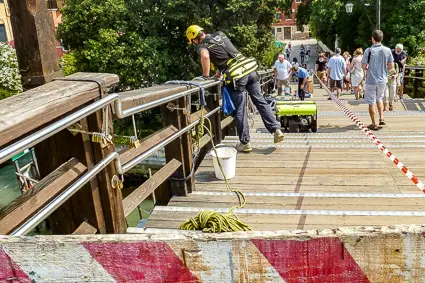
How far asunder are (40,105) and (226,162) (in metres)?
2.75

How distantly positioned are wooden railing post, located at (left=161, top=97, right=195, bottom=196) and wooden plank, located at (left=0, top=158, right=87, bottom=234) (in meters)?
1.65

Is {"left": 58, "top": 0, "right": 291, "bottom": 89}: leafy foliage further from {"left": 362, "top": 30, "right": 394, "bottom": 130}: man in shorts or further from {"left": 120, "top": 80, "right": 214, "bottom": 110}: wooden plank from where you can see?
{"left": 120, "top": 80, "right": 214, "bottom": 110}: wooden plank

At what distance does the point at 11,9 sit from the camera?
2.40 m

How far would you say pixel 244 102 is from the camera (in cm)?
523

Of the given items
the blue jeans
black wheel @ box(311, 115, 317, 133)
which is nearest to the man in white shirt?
black wheel @ box(311, 115, 317, 133)

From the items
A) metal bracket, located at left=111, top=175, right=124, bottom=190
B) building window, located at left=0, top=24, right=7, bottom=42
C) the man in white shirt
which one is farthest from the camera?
building window, located at left=0, top=24, right=7, bottom=42

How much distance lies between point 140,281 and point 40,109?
0.95 metres

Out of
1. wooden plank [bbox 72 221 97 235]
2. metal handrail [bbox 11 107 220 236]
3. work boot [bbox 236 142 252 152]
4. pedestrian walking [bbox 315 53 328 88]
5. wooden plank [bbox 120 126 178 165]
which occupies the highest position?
metal handrail [bbox 11 107 220 236]

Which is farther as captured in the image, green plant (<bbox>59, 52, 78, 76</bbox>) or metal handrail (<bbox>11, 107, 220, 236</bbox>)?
green plant (<bbox>59, 52, 78, 76</bbox>)

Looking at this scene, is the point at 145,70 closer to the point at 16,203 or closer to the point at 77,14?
the point at 77,14

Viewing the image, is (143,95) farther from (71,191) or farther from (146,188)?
(71,191)

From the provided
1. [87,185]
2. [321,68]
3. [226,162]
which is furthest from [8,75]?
[87,185]

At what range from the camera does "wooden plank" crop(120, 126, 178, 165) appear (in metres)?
2.94

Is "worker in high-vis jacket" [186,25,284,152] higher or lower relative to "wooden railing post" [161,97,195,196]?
higher
